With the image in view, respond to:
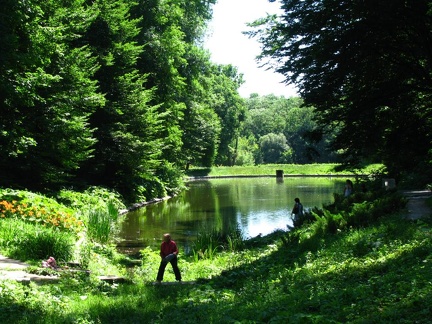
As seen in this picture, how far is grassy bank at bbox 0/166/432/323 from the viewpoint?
553 cm

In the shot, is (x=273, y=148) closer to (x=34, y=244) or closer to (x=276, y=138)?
(x=276, y=138)

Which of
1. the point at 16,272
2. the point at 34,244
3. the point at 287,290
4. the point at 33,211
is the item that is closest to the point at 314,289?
the point at 287,290

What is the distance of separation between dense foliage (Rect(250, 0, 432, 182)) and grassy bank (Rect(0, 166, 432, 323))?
362 centimetres

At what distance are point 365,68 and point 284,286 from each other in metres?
9.46

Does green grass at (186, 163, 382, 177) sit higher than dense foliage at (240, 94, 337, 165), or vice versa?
dense foliage at (240, 94, 337, 165)

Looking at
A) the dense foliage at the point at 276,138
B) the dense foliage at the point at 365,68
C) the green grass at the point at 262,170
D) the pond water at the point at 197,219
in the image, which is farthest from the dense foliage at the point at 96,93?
the dense foliage at the point at 276,138

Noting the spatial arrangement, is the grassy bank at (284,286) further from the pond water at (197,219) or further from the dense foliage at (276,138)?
the dense foliage at (276,138)

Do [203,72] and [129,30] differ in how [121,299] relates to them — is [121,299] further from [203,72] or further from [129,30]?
[203,72]

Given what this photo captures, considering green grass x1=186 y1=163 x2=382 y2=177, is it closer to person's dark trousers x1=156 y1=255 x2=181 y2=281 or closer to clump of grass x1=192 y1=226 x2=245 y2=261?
clump of grass x1=192 y1=226 x2=245 y2=261

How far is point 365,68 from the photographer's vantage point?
14.6 m

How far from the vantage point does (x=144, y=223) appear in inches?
798

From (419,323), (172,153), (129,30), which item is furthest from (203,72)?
(419,323)

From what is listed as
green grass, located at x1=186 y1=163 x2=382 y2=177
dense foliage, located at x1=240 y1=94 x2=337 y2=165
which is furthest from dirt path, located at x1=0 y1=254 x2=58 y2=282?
dense foliage, located at x1=240 y1=94 x2=337 y2=165

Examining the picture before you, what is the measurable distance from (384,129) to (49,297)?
12.3 metres
